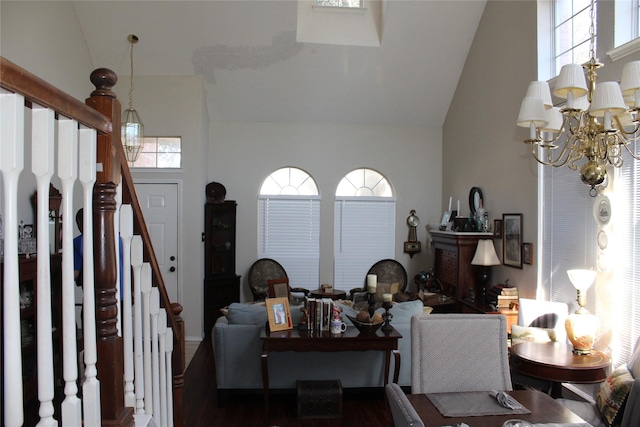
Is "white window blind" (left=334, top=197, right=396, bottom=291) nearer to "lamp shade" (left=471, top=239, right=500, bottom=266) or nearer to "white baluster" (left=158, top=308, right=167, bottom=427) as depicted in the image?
"lamp shade" (left=471, top=239, right=500, bottom=266)

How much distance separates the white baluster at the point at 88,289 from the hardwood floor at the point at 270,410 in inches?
104

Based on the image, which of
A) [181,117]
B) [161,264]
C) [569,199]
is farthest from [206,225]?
[569,199]

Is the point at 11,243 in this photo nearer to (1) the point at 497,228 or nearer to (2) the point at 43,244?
(2) the point at 43,244

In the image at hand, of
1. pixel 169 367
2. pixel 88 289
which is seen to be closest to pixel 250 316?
pixel 169 367

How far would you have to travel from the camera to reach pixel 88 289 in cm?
113

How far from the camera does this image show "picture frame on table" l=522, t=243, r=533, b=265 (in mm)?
4445

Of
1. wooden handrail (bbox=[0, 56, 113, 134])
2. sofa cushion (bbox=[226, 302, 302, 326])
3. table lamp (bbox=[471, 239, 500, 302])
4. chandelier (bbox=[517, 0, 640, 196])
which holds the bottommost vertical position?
sofa cushion (bbox=[226, 302, 302, 326])

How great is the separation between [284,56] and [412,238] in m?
3.30

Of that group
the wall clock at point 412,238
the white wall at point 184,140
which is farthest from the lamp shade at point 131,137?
the wall clock at point 412,238

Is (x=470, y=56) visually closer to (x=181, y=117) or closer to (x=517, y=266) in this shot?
(x=517, y=266)

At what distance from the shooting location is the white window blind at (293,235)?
6.93 metres

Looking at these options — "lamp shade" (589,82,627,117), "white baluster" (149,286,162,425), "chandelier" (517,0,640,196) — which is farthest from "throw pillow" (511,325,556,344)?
"white baluster" (149,286,162,425)

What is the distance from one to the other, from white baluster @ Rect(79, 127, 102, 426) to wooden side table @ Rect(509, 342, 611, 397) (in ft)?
9.15

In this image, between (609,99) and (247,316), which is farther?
(247,316)
